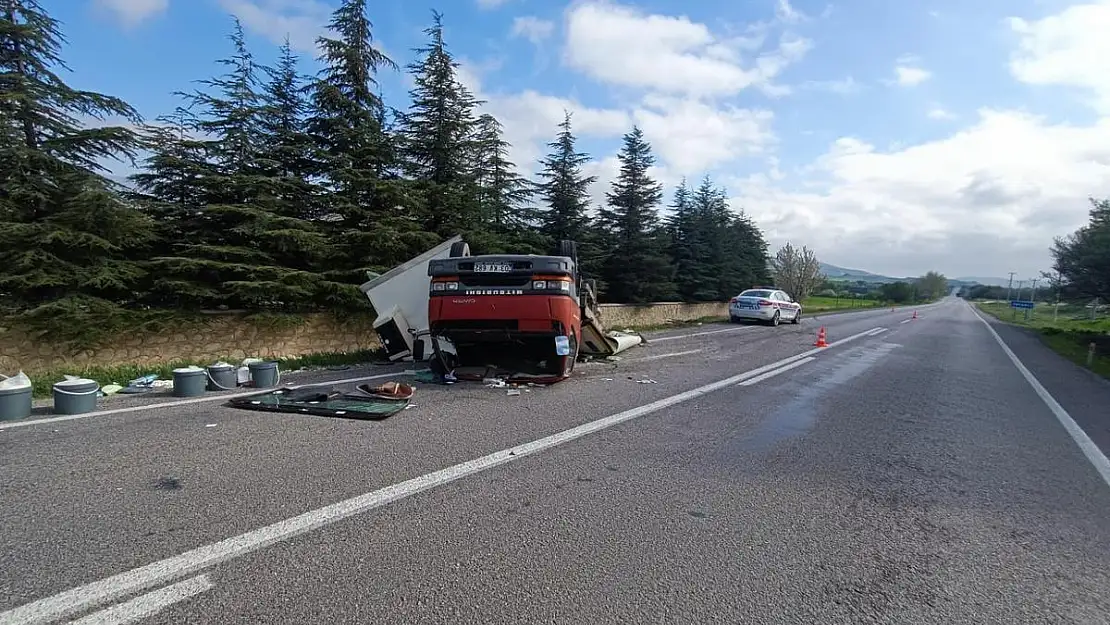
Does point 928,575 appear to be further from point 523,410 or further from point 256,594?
point 523,410

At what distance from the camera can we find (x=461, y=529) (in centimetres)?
311

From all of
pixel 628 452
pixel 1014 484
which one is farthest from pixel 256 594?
pixel 1014 484

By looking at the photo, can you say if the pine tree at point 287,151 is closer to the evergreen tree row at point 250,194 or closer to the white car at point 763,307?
the evergreen tree row at point 250,194

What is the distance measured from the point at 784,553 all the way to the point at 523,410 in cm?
356

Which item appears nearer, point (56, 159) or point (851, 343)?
point (56, 159)

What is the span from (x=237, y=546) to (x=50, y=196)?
375 inches

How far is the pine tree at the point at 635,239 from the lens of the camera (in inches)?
977

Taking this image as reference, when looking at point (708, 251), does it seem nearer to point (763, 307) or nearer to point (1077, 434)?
point (763, 307)

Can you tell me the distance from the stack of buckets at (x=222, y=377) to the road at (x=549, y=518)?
2.60 feet

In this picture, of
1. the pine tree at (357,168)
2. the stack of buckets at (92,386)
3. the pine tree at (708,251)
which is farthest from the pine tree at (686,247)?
the stack of buckets at (92,386)

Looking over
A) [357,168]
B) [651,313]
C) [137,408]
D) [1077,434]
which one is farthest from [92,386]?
[651,313]

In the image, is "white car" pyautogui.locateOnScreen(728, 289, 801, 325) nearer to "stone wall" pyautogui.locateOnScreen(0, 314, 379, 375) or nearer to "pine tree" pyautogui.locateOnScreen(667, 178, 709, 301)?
"pine tree" pyautogui.locateOnScreen(667, 178, 709, 301)

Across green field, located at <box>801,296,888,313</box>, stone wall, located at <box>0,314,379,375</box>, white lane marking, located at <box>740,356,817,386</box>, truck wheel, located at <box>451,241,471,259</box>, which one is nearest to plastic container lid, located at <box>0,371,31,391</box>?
stone wall, located at <box>0,314,379,375</box>

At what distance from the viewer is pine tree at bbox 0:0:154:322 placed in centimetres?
834
